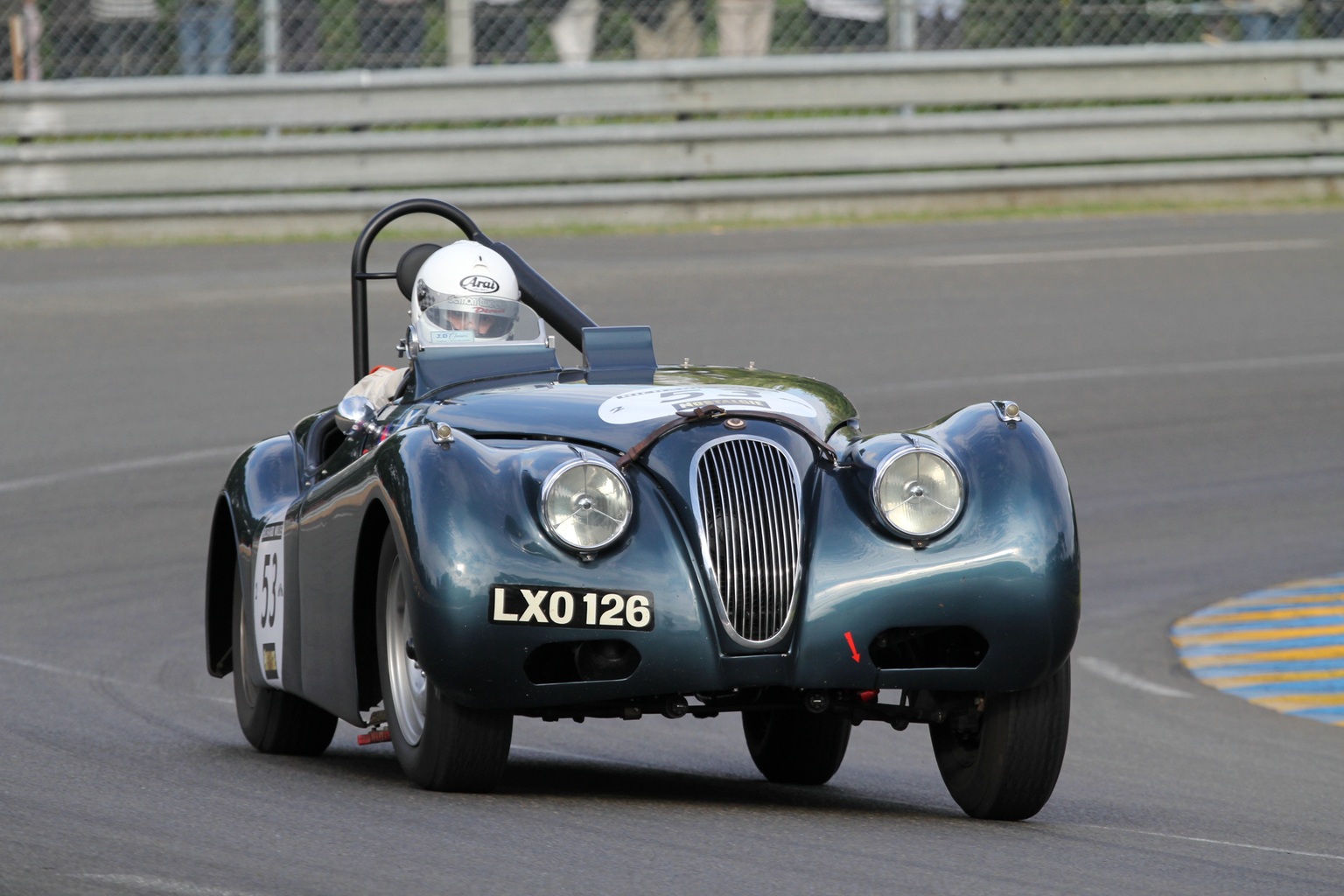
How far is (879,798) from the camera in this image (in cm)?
555

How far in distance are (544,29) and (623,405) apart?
430 inches

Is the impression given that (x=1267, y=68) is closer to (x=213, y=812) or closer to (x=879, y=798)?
(x=879, y=798)

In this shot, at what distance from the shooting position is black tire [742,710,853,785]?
19.3ft

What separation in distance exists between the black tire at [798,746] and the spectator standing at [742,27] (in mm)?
10497

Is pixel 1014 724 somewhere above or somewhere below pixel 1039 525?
below

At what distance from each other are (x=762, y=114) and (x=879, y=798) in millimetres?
10912

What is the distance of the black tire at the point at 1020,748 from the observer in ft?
15.9

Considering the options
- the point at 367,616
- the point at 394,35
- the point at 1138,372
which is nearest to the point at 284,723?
the point at 367,616

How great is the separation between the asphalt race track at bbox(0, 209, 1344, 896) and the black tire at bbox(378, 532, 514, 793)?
0.21ft

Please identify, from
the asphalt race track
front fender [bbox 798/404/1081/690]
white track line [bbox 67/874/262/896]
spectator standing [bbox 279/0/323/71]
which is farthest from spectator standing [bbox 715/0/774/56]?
white track line [bbox 67/874/262/896]

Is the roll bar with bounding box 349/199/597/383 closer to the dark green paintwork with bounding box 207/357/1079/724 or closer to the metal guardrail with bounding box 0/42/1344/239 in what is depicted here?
the dark green paintwork with bounding box 207/357/1079/724

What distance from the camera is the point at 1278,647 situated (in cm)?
864

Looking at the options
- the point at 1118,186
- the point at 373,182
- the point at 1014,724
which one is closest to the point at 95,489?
the point at 373,182

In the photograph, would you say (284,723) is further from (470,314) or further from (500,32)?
(500,32)
